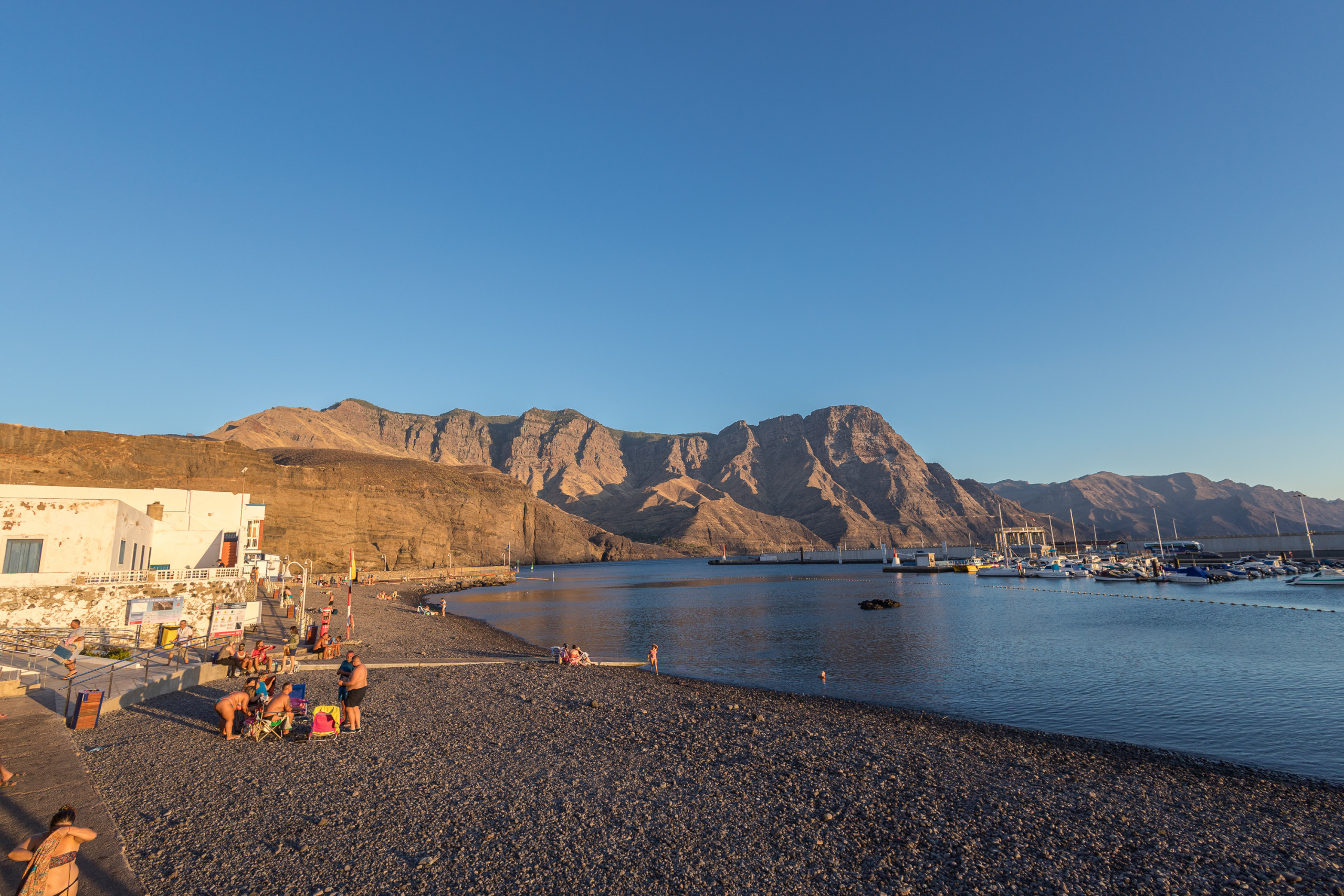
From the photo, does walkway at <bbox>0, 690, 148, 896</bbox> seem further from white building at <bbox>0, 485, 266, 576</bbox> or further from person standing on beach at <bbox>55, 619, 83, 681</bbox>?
white building at <bbox>0, 485, 266, 576</bbox>

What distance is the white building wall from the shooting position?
2642 cm

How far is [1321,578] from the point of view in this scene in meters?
74.2

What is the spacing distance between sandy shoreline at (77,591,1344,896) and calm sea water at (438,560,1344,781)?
443 centimetres

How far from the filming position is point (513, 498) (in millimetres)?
168375

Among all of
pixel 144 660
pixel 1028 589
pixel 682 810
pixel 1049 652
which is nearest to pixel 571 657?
pixel 144 660

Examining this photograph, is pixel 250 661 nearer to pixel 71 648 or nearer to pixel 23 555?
pixel 71 648

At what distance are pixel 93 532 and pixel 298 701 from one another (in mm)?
21575

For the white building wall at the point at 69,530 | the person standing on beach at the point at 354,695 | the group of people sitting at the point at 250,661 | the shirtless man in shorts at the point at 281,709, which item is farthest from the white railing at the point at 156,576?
the person standing on beach at the point at 354,695

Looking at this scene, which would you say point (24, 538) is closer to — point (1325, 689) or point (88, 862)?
point (88, 862)

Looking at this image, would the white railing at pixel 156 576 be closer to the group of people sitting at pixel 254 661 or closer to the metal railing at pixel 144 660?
the metal railing at pixel 144 660

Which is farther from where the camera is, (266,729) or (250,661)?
(250,661)

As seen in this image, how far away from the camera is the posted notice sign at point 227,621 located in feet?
81.8

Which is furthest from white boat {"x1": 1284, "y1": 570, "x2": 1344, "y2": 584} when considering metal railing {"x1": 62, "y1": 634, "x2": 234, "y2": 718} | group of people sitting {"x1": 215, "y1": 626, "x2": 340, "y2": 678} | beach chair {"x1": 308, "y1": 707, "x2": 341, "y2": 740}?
metal railing {"x1": 62, "y1": 634, "x2": 234, "y2": 718}

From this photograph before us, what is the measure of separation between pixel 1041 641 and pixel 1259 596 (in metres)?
47.0
